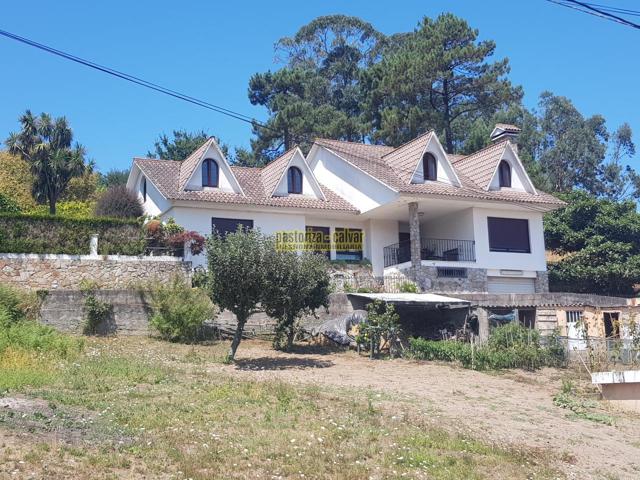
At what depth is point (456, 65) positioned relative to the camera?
4766cm

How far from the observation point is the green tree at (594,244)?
3891cm

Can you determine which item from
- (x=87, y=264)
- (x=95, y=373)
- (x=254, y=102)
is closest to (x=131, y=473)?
(x=95, y=373)

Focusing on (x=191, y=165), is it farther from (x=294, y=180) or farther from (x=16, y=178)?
(x=16, y=178)

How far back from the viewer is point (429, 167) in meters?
34.5

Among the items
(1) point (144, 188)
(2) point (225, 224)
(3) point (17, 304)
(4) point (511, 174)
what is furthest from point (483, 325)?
(1) point (144, 188)

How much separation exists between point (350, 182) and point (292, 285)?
15.2m

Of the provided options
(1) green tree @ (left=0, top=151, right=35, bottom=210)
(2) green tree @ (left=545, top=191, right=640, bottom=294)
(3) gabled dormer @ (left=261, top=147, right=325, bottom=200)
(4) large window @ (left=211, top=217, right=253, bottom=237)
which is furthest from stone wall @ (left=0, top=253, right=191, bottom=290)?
(2) green tree @ (left=545, top=191, right=640, bottom=294)

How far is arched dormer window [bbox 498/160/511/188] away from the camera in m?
36.4

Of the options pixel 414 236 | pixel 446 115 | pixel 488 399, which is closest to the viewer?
pixel 488 399

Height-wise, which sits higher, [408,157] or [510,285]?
[408,157]

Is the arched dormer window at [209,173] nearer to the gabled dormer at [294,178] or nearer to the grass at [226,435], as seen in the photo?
the gabled dormer at [294,178]

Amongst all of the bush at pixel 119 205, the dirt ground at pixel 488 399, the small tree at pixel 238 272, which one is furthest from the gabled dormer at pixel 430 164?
the small tree at pixel 238 272

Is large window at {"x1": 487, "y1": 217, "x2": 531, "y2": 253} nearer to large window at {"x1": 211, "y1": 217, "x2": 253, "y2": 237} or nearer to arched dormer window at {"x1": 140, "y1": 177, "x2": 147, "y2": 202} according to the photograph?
large window at {"x1": 211, "y1": 217, "x2": 253, "y2": 237}

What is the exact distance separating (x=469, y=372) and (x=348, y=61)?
1843 inches
